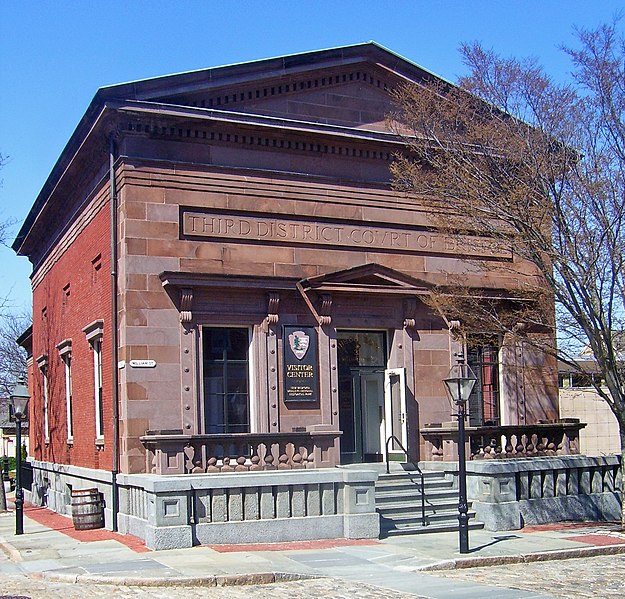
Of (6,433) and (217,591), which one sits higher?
(217,591)

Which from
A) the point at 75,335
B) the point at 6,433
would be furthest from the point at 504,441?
the point at 6,433

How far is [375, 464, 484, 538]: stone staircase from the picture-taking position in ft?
59.0

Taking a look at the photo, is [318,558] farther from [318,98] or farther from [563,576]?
[318,98]

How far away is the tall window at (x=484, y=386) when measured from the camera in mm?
22219

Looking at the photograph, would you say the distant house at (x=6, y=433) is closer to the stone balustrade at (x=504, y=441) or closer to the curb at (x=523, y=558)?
the stone balustrade at (x=504, y=441)

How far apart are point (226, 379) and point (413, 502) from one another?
4.60 metres

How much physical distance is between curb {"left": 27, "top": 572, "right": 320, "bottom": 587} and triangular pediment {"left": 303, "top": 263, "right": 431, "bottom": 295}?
790cm

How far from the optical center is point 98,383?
2180cm

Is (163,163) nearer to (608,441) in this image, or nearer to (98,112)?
(98,112)

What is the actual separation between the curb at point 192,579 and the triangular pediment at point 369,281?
311 inches

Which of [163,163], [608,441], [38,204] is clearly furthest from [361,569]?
[608,441]

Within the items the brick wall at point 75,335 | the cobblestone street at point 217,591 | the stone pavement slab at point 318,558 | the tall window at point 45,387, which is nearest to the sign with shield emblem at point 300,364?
the brick wall at point 75,335

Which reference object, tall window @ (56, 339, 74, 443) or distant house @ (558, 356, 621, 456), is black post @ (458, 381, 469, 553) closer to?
tall window @ (56, 339, 74, 443)

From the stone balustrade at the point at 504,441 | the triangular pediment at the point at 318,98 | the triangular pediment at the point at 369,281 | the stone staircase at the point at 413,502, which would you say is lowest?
the stone staircase at the point at 413,502
